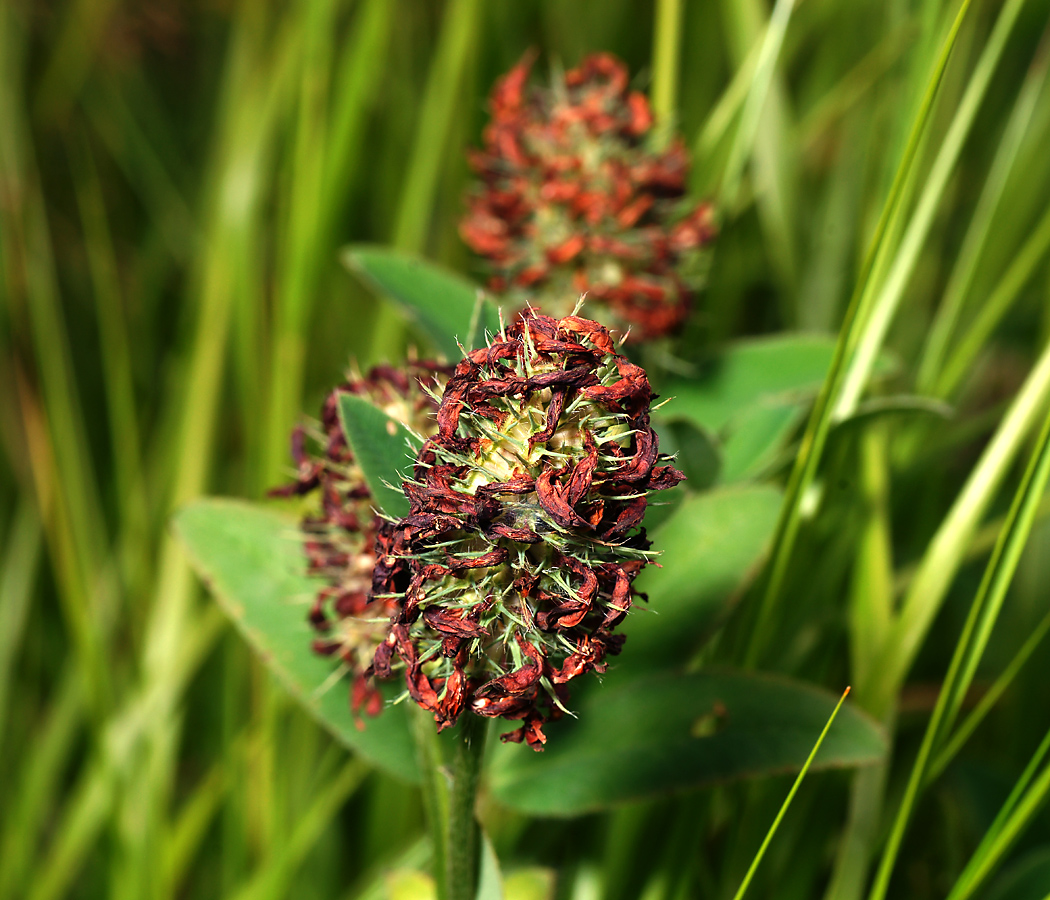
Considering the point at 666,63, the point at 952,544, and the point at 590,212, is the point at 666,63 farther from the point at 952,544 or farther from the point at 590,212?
the point at 952,544

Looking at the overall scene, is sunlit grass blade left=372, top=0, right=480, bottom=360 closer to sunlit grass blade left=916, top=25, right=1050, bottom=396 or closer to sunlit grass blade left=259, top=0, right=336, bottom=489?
sunlit grass blade left=259, top=0, right=336, bottom=489

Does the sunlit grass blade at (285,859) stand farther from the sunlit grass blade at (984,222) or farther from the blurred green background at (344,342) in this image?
the sunlit grass blade at (984,222)

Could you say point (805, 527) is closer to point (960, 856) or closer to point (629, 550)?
point (629, 550)

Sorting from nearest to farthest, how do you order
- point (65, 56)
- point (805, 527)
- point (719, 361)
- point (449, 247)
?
point (805, 527)
point (719, 361)
point (449, 247)
point (65, 56)

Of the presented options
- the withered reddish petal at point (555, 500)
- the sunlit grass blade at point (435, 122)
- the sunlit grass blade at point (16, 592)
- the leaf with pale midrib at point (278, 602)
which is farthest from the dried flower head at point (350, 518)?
the sunlit grass blade at point (16, 592)

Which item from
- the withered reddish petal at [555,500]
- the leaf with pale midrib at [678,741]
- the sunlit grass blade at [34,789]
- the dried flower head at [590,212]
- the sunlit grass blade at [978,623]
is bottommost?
the sunlit grass blade at [34,789]

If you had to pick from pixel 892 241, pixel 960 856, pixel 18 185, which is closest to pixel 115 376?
pixel 18 185

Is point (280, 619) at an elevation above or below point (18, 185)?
below

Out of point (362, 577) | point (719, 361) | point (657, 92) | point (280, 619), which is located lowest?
point (280, 619)
